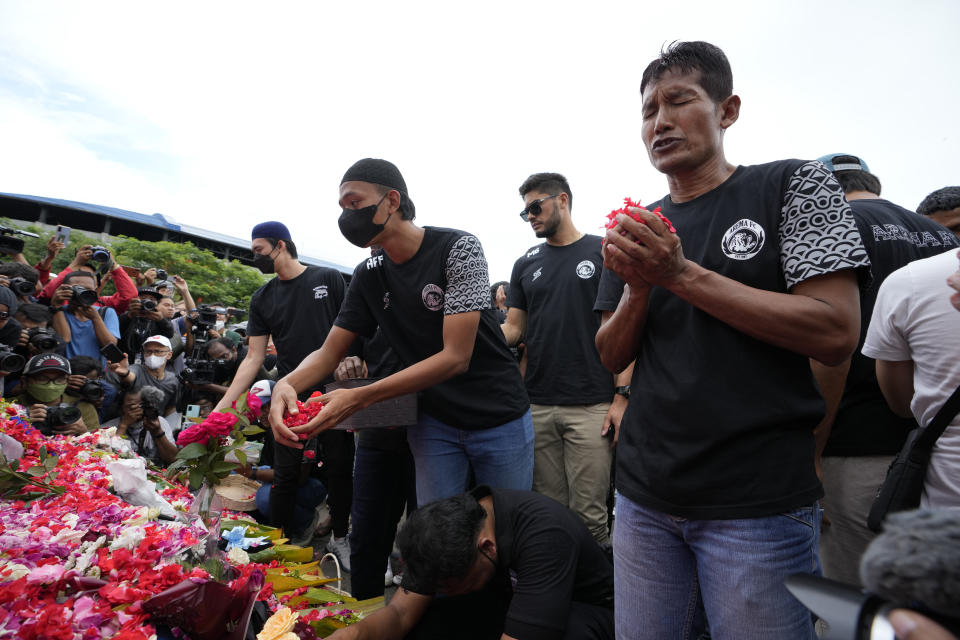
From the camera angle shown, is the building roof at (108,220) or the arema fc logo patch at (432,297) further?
the building roof at (108,220)

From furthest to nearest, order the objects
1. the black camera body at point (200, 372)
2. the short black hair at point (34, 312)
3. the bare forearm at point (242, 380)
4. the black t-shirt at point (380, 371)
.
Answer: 1. the black camera body at point (200, 372)
2. the short black hair at point (34, 312)
3. the bare forearm at point (242, 380)
4. the black t-shirt at point (380, 371)

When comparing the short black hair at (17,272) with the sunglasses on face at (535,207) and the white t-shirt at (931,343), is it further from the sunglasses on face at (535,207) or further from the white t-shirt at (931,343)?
the white t-shirt at (931,343)

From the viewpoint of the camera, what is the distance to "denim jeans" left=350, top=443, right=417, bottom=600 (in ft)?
8.66

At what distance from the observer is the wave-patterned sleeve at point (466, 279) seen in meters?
2.14

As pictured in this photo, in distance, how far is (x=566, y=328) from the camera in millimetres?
3225

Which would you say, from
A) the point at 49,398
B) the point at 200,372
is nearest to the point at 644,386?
the point at 49,398

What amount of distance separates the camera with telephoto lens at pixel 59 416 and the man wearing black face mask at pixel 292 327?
1.36m

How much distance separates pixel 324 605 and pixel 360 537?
2.04ft

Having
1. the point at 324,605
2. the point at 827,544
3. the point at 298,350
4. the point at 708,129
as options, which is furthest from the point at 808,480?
the point at 298,350

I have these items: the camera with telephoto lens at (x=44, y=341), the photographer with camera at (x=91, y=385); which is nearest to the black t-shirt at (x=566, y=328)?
the photographer with camera at (x=91, y=385)

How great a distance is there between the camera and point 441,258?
225 centimetres

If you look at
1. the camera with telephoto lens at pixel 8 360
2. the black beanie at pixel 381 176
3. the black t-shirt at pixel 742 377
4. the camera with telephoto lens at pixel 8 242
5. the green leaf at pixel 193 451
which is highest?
the black beanie at pixel 381 176

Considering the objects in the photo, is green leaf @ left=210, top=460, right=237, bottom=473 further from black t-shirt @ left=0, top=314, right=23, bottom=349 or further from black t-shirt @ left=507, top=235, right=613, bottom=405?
black t-shirt @ left=0, top=314, right=23, bottom=349

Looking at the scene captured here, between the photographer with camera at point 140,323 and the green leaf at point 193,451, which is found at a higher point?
the green leaf at point 193,451
